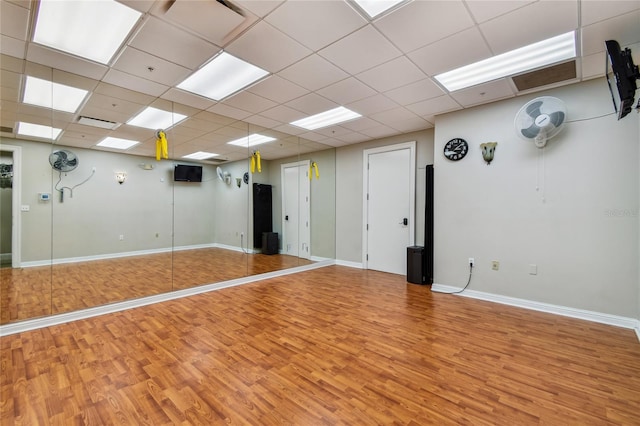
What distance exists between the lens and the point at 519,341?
8.84 feet

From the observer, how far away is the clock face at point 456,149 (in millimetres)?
4109

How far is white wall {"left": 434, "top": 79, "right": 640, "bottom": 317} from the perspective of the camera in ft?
9.98

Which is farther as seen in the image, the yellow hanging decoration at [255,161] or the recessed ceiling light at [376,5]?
the yellow hanging decoration at [255,161]

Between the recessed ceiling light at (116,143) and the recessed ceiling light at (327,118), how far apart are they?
2.53 meters

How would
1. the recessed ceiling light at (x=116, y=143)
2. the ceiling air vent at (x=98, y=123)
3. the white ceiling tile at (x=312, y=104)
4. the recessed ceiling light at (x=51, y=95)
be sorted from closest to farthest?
the recessed ceiling light at (x=51, y=95) → the ceiling air vent at (x=98, y=123) → the white ceiling tile at (x=312, y=104) → the recessed ceiling light at (x=116, y=143)

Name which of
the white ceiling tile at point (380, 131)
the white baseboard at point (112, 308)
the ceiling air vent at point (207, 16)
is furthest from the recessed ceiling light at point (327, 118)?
the white baseboard at point (112, 308)

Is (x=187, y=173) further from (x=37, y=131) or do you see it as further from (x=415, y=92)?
(x=415, y=92)

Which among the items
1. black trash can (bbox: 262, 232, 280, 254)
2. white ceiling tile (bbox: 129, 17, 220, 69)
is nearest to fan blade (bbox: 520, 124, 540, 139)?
white ceiling tile (bbox: 129, 17, 220, 69)

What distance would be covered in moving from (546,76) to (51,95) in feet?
18.5

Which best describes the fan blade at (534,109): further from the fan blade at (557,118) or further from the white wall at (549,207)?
the white wall at (549,207)

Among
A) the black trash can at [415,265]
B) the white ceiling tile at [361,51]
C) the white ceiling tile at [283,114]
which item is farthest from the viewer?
the black trash can at [415,265]

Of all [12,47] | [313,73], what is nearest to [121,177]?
[12,47]

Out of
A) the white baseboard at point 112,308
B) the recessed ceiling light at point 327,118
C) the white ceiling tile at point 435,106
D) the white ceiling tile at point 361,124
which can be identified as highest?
the recessed ceiling light at point 327,118

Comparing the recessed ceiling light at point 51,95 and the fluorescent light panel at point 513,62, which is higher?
the fluorescent light panel at point 513,62
